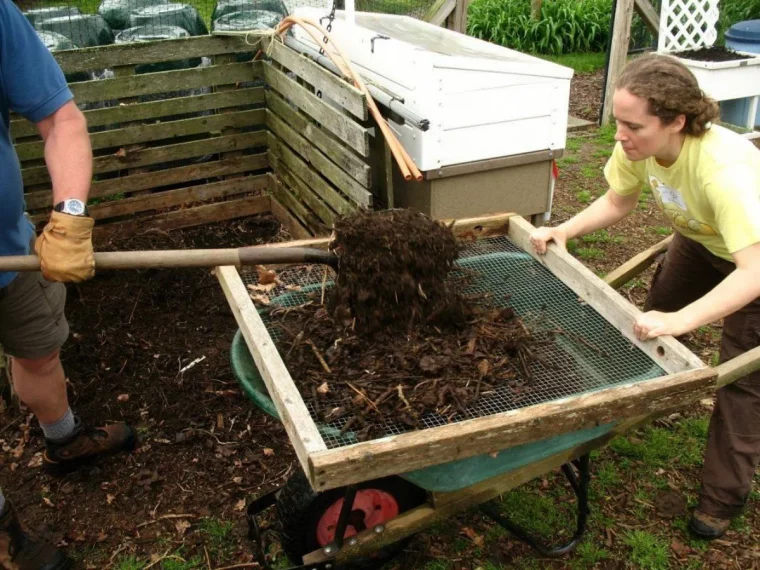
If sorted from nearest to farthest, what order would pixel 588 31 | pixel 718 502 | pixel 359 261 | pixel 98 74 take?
pixel 359 261, pixel 718 502, pixel 98 74, pixel 588 31

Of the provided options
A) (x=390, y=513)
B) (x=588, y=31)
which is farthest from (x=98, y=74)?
(x=588, y=31)

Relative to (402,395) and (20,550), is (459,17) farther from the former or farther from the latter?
(20,550)

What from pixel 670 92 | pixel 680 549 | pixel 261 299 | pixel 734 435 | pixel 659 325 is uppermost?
pixel 670 92

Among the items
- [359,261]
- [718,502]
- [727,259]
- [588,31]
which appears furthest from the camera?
[588,31]

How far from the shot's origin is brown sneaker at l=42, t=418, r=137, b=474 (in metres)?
3.30

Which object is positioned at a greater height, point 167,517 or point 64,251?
point 64,251

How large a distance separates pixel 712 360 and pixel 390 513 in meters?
2.44

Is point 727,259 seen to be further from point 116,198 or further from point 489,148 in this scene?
point 116,198

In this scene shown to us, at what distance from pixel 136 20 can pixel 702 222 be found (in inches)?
188

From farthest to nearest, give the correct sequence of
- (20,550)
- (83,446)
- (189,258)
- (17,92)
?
(83,446) → (20,550) → (17,92) → (189,258)

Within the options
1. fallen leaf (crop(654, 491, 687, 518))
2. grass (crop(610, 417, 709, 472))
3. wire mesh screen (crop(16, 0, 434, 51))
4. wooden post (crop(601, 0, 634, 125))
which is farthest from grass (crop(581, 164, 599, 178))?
fallen leaf (crop(654, 491, 687, 518))

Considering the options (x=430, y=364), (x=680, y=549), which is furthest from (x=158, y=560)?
(x=680, y=549)

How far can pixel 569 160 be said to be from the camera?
6980mm

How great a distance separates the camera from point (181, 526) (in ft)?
10.3
